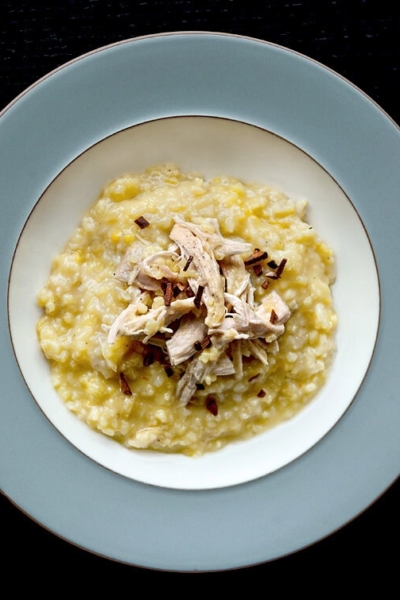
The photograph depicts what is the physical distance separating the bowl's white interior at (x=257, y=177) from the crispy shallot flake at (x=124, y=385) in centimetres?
30

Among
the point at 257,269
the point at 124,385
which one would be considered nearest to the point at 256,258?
the point at 257,269

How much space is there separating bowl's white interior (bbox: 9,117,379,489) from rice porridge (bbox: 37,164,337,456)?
6 centimetres

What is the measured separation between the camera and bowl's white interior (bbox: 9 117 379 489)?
9.62 ft

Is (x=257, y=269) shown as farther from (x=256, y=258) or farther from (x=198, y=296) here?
(x=198, y=296)

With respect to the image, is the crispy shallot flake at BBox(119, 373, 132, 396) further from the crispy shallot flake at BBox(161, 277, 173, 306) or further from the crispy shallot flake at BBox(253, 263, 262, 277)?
the crispy shallot flake at BBox(253, 263, 262, 277)

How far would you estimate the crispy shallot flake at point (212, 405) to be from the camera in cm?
298

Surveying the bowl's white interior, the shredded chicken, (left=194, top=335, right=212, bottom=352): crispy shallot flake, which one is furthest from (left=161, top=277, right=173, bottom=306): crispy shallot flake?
the bowl's white interior

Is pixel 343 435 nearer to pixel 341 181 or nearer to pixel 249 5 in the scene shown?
pixel 341 181

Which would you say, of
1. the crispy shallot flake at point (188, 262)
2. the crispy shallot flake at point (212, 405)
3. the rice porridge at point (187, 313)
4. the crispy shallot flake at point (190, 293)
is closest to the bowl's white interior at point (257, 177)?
the rice porridge at point (187, 313)

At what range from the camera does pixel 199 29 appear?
131 inches

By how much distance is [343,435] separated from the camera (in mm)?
2975

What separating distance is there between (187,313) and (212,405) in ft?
1.62

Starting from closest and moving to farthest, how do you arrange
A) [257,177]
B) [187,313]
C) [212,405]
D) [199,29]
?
[187,313] → [212,405] → [257,177] → [199,29]

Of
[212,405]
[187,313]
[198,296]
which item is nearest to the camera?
[198,296]
